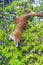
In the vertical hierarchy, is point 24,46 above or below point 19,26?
below

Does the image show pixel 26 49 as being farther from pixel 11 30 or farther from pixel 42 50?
pixel 11 30

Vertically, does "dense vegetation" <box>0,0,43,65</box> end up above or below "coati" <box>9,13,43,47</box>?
below

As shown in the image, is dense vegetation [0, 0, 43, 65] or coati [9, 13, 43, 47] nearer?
dense vegetation [0, 0, 43, 65]

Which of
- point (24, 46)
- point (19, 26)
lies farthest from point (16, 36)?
point (19, 26)

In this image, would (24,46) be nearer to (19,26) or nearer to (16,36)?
(16,36)

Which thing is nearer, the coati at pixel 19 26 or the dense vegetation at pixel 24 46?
the dense vegetation at pixel 24 46

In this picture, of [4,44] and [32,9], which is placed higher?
[32,9]

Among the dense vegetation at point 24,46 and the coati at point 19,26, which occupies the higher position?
the coati at point 19,26

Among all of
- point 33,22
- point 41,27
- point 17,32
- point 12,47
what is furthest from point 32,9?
point 12,47

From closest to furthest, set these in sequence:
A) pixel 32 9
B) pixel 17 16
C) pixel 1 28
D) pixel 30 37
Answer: pixel 30 37, pixel 1 28, pixel 17 16, pixel 32 9

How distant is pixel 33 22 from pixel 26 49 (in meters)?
0.64

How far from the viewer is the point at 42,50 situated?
1977 mm

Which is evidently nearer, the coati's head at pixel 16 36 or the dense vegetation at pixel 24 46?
the dense vegetation at pixel 24 46

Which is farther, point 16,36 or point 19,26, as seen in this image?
point 19,26
